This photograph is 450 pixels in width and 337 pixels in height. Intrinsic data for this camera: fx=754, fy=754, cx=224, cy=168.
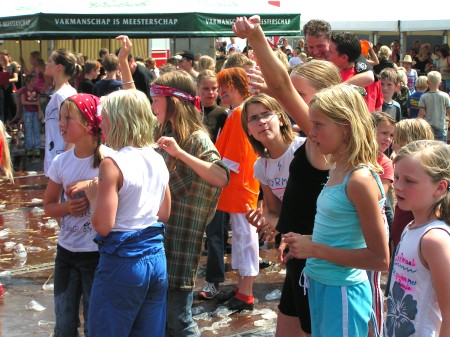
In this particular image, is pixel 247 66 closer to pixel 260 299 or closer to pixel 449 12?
pixel 260 299

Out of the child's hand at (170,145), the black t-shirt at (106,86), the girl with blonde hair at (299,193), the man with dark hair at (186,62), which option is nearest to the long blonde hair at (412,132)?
the girl with blonde hair at (299,193)

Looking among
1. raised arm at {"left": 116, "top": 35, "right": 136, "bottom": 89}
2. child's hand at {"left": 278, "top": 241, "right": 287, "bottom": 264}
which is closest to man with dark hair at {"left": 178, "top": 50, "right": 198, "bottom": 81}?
raised arm at {"left": 116, "top": 35, "right": 136, "bottom": 89}

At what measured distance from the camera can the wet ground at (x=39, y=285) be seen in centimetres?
619

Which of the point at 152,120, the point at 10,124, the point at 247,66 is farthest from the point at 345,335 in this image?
the point at 10,124

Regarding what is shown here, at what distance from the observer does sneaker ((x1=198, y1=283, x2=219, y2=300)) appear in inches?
270

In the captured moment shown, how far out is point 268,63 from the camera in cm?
355

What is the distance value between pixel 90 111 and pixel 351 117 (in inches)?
78.3

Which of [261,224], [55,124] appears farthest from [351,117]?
[55,124]

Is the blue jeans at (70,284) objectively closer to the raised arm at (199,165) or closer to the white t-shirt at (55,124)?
the raised arm at (199,165)

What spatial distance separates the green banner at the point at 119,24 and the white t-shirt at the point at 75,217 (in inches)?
422

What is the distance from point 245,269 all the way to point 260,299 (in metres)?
0.47

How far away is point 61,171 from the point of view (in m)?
4.71

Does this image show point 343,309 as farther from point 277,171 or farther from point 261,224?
point 277,171

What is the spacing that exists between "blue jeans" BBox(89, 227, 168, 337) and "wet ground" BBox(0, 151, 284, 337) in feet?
7.02
